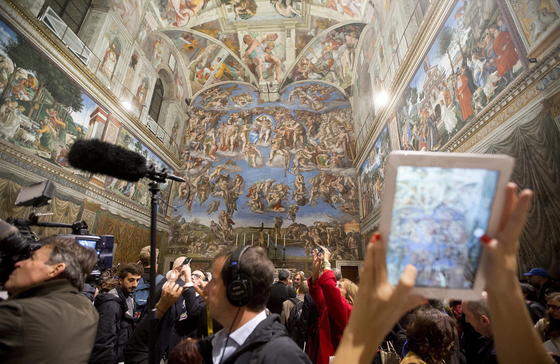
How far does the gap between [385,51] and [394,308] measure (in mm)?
11578

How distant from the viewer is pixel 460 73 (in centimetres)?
572

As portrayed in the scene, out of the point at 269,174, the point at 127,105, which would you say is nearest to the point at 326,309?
the point at 127,105

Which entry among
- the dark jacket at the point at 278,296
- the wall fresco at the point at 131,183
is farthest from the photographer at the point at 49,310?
the wall fresco at the point at 131,183

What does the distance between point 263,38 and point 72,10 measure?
891cm

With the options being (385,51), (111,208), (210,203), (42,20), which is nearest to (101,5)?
(42,20)

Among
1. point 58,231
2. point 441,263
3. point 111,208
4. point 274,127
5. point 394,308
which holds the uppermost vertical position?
point 274,127

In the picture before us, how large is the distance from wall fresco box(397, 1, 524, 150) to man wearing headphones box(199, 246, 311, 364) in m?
5.07

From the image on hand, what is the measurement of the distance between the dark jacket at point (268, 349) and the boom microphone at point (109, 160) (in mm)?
1010

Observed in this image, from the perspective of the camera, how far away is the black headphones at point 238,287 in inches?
54.3

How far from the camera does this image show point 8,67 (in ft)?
21.0

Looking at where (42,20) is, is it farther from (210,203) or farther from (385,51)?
(385,51)

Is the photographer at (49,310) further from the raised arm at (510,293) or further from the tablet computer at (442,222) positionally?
the raised arm at (510,293)

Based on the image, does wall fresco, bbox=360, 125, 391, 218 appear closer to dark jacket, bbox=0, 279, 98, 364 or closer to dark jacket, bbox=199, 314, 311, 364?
dark jacket, bbox=199, 314, 311, 364

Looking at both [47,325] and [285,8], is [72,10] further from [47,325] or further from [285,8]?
[47,325]
